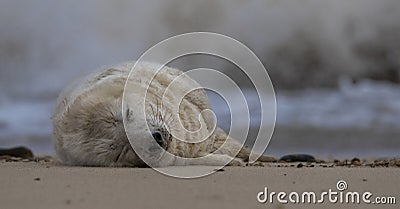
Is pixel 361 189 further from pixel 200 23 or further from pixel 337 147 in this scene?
pixel 200 23

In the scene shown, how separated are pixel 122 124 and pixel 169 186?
1450 millimetres

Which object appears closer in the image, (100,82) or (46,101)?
(100,82)

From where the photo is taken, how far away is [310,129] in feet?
39.8

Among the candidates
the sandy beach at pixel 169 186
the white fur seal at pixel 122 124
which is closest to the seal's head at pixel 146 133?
the white fur seal at pixel 122 124

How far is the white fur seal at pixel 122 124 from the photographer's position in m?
6.47

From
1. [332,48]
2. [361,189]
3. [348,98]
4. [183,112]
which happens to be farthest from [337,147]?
[361,189]

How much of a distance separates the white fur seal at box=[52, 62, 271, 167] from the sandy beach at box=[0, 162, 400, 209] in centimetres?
23

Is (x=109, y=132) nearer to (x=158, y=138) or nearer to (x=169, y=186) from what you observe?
(x=158, y=138)

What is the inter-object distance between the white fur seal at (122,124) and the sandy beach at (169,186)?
0.23 meters

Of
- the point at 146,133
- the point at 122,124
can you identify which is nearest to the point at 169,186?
the point at 146,133

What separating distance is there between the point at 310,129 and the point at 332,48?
91.2 inches

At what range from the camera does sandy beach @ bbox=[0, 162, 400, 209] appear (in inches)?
173

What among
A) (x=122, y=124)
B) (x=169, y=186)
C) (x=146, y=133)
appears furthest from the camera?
(x=122, y=124)

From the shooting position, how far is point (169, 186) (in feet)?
16.8
